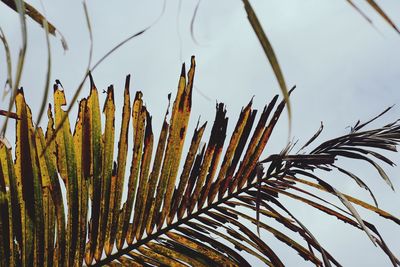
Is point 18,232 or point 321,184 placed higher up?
point 321,184

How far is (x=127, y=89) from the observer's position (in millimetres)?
1638

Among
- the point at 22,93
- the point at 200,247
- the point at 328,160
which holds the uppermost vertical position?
the point at 22,93

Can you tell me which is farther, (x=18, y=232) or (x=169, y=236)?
(x=169, y=236)

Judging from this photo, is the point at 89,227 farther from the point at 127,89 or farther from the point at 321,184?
the point at 321,184

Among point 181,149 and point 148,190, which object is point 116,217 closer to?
point 148,190

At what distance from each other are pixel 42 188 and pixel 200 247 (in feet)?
1.47

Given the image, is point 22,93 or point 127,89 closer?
point 22,93

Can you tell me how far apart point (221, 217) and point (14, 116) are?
0.62 metres

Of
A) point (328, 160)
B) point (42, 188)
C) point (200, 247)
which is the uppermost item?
point (328, 160)

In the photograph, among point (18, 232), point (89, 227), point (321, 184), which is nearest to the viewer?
point (18, 232)

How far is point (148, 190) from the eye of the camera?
162 cm

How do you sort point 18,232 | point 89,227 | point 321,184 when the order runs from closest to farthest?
point 18,232 → point 89,227 → point 321,184

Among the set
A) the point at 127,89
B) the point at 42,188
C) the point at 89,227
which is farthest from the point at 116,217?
the point at 127,89

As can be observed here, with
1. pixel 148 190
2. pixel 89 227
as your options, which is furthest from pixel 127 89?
pixel 89 227
